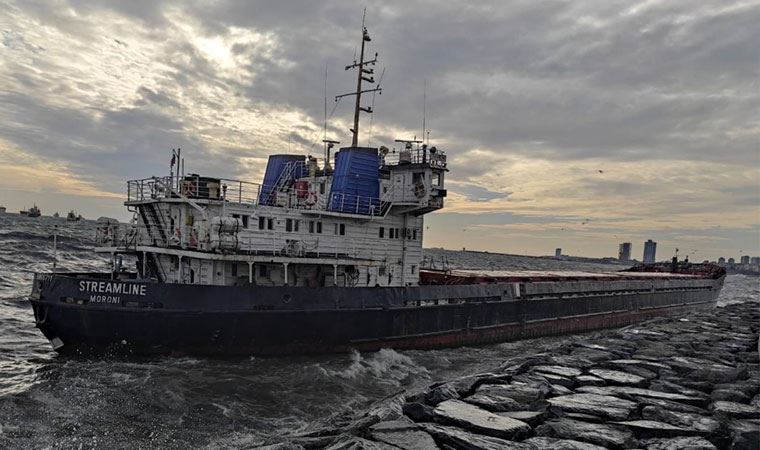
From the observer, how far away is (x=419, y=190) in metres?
22.6

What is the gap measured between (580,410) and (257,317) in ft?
37.0

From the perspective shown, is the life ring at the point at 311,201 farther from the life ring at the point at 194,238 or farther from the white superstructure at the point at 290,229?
the life ring at the point at 194,238

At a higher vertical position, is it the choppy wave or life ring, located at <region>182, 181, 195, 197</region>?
life ring, located at <region>182, 181, 195, 197</region>

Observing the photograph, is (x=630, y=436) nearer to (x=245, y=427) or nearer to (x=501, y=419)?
(x=501, y=419)

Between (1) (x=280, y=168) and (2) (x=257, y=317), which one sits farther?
(1) (x=280, y=168)

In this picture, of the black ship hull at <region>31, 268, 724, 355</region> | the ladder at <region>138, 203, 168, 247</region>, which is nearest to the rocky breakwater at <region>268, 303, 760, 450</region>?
the black ship hull at <region>31, 268, 724, 355</region>

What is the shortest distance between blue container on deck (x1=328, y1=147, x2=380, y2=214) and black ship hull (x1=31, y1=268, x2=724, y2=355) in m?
3.80

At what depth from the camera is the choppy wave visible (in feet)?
35.0

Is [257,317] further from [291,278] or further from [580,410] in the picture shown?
[580,410]

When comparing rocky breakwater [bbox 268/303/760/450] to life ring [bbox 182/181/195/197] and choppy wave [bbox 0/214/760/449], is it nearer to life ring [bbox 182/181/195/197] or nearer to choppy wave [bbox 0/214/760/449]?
choppy wave [bbox 0/214/760/449]

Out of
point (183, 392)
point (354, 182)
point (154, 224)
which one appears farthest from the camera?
point (354, 182)

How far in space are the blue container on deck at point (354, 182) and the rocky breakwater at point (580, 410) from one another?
10651 mm

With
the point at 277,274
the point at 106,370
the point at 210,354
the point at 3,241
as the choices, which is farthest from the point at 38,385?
the point at 3,241

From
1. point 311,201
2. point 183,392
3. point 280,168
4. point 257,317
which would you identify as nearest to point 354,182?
point 311,201
